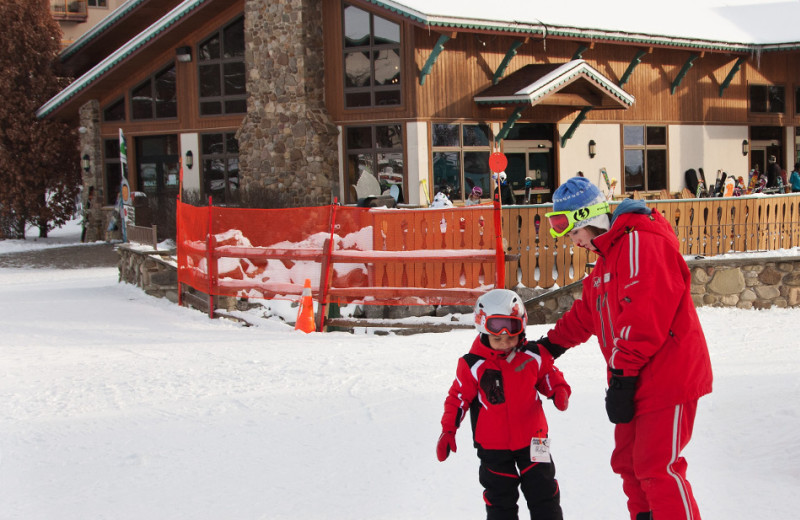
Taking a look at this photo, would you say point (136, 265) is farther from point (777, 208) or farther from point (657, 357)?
point (657, 357)

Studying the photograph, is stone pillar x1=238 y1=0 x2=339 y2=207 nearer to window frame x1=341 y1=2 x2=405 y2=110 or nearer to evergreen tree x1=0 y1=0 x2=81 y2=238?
window frame x1=341 y1=2 x2=405 y2=110

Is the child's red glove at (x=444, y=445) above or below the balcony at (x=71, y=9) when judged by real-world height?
below

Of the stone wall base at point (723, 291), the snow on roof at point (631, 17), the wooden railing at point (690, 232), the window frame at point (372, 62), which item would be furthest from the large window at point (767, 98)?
the stone wall base at point (723, 291)

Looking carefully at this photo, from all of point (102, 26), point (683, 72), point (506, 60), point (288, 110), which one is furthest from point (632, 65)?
point (102, 26)

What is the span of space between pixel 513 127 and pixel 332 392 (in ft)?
47.9

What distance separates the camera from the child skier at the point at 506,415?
4.17m

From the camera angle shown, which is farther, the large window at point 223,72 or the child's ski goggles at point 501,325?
the large window at point 223,72

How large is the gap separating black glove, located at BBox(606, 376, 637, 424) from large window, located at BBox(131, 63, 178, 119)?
21.5 meters

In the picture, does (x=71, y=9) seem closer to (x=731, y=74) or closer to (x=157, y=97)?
(x=157, y=97)

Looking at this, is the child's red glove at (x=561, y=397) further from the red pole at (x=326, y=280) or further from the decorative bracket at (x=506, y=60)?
the decorative bracket at (x=506, y=60)

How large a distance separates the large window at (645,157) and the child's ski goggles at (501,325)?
67.3 feet

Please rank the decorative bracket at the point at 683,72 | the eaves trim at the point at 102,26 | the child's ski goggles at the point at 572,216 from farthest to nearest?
the eaves trim at the point at 102,26 → the decorative bracket at the point at 683,72 → the child's ski goggles at the point at 572,216

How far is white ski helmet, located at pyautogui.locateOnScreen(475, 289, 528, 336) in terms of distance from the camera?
4.20m

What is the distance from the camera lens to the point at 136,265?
14.7 metres
